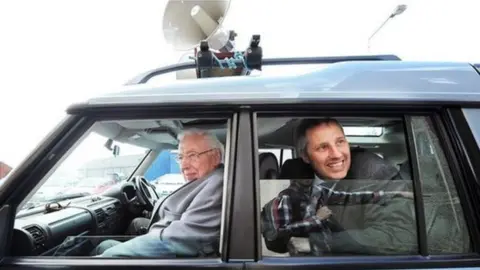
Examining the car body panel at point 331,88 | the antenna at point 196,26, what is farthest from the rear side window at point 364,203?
the antenna at point 196,26

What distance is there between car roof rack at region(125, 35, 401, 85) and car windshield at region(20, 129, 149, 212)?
440mm

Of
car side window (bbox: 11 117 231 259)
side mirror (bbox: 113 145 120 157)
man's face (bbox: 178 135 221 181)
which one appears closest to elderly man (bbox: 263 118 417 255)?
car side window (bbox: 11 117 231 259)

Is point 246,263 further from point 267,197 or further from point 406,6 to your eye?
point 406,6

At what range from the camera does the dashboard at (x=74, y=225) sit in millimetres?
→ 1429

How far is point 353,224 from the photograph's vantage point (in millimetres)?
1385

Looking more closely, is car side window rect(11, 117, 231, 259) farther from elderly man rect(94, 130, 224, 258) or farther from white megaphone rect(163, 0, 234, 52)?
white megaphone rect(163, 0, 234, 52)

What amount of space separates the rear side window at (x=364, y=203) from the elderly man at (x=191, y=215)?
221 mm

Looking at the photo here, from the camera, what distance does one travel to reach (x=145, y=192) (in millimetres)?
3127

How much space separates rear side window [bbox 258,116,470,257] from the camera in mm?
1319

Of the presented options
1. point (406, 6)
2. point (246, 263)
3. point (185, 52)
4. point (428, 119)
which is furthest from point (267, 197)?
point (406, 6)

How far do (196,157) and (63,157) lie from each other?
646mm

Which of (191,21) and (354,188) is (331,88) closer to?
(354,188)

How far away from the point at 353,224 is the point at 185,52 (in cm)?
186

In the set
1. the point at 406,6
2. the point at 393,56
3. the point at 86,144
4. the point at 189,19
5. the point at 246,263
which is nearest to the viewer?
the point at 246,263
